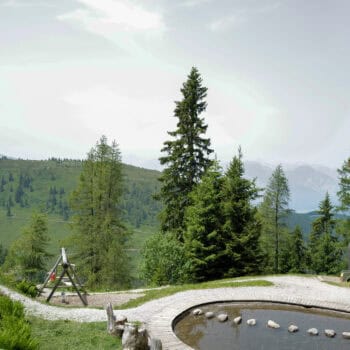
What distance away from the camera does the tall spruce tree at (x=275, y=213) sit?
44.7 meters

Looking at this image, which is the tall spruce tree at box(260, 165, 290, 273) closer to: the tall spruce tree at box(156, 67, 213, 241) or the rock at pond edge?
the tall spruce tree at box(156, 67, 213, 241)

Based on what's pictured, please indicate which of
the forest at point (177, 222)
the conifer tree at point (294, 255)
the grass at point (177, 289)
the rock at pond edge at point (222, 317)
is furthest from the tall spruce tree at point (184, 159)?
the conifer tree at point (294, 255)

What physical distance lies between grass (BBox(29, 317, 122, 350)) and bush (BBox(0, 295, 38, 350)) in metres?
0.83

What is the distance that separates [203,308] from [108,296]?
6.76 m

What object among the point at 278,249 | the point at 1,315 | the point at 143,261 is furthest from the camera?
the point at 278,249

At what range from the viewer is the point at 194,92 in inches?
1334

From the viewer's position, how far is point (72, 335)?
1191 centimetres

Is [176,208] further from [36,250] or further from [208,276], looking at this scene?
[36,250]

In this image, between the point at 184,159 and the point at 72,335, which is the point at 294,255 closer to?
the point at 184,159

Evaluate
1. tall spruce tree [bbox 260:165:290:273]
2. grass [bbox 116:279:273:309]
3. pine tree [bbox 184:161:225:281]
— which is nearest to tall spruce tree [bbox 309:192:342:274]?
tall spruce tree [bbox 260:165:290:273]

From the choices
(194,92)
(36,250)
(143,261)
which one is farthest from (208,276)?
(36,250)

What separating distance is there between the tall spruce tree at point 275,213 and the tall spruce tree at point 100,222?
1889 cm

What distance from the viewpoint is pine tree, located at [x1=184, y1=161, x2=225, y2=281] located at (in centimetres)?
2777

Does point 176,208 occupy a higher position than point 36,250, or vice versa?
point 176,208
